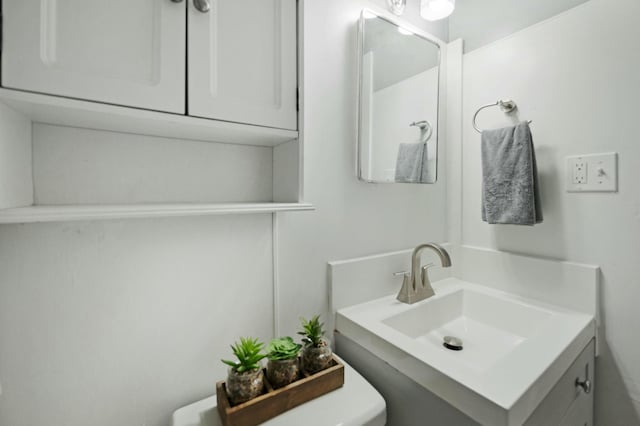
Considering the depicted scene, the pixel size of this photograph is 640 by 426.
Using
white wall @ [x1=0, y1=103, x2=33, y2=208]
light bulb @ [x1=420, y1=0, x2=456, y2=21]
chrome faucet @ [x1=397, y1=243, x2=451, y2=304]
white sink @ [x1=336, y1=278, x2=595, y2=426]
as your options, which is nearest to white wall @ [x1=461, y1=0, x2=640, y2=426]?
white sink @ [x1=336, y1=278, x2=595, y2=426]

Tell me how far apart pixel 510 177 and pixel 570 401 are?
73cm

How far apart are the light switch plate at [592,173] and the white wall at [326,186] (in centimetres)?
68

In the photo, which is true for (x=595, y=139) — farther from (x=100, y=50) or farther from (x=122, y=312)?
(x=122, y=312)

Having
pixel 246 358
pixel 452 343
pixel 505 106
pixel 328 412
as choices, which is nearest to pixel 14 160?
pixel 246 358

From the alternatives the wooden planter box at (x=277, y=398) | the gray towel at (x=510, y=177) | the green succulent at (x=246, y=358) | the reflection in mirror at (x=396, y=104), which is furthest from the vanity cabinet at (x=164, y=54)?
the gray towel at (x=510, y=177)

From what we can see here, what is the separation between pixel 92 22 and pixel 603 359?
171 cm

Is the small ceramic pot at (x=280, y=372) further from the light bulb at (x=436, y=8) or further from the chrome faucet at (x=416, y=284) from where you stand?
the light bulb at (x=436, y=8)

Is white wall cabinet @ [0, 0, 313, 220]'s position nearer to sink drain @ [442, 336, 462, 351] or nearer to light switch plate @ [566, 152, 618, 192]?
sink drain @ [442, 336, 462, 351]

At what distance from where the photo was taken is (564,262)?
1.08 metres

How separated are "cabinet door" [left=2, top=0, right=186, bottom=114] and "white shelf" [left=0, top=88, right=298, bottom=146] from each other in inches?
0.5

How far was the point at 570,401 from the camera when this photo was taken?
2.75 feet

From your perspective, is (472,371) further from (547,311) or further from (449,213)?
(449,213)

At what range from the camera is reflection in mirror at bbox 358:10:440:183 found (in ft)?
3.58

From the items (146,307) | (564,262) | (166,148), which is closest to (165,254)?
(146,307)
